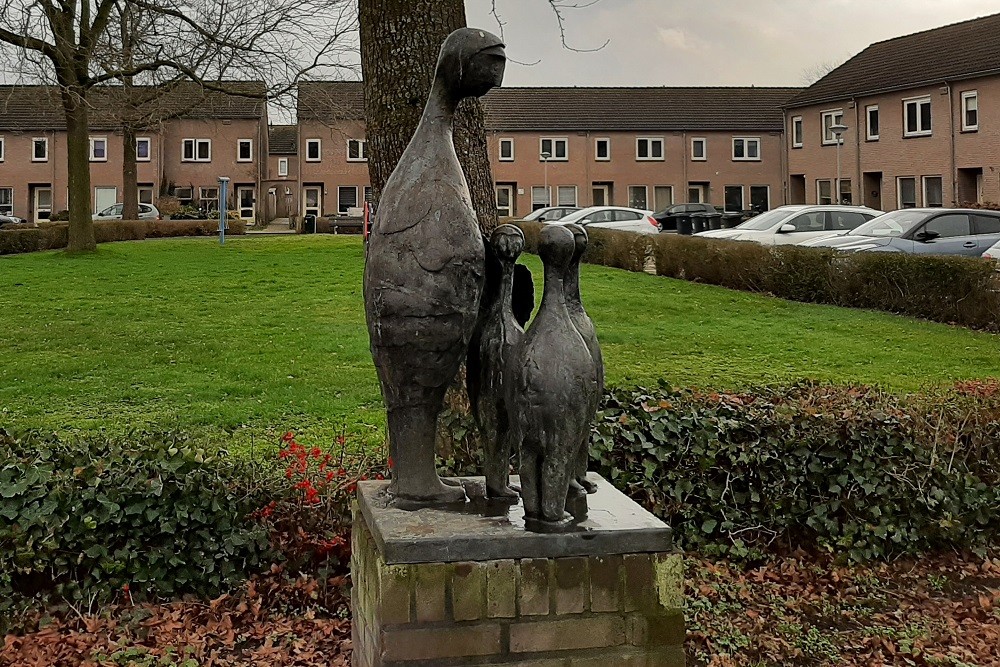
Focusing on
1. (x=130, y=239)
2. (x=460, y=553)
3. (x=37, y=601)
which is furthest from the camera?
(x=130, y=239)

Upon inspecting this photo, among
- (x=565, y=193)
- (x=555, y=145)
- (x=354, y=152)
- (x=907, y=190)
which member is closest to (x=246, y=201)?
(x=354, y=152)

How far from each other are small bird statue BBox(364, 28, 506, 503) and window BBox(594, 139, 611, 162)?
2193 inches

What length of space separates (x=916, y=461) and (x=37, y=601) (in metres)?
4.99

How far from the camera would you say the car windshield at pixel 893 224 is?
20.3 m

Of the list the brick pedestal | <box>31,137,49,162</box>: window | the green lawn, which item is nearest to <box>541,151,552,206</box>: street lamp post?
<box>31,137,49,162</box>: window

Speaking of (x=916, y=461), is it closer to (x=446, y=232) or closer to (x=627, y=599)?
(x=627, y=599)

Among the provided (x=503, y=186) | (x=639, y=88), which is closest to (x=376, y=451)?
(x=503, y=186)

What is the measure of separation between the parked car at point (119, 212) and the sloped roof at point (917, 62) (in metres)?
30.9

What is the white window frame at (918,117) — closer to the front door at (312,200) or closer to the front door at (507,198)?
the front door at (507,198)

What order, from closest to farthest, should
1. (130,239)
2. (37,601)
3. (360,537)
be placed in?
(360,537) → (37,601) → (130,239)

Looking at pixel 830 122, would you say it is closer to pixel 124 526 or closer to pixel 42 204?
pixel 42 204

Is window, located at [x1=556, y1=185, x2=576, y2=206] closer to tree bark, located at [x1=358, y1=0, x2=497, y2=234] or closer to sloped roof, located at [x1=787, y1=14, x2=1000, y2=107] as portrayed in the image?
sloped roof, located at [x1=787, y1=14, x2=1000, y2=107]

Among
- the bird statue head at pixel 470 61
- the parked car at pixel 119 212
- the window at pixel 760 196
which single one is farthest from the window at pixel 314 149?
the bird statue head at pixel 470 61

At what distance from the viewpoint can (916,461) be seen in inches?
254
